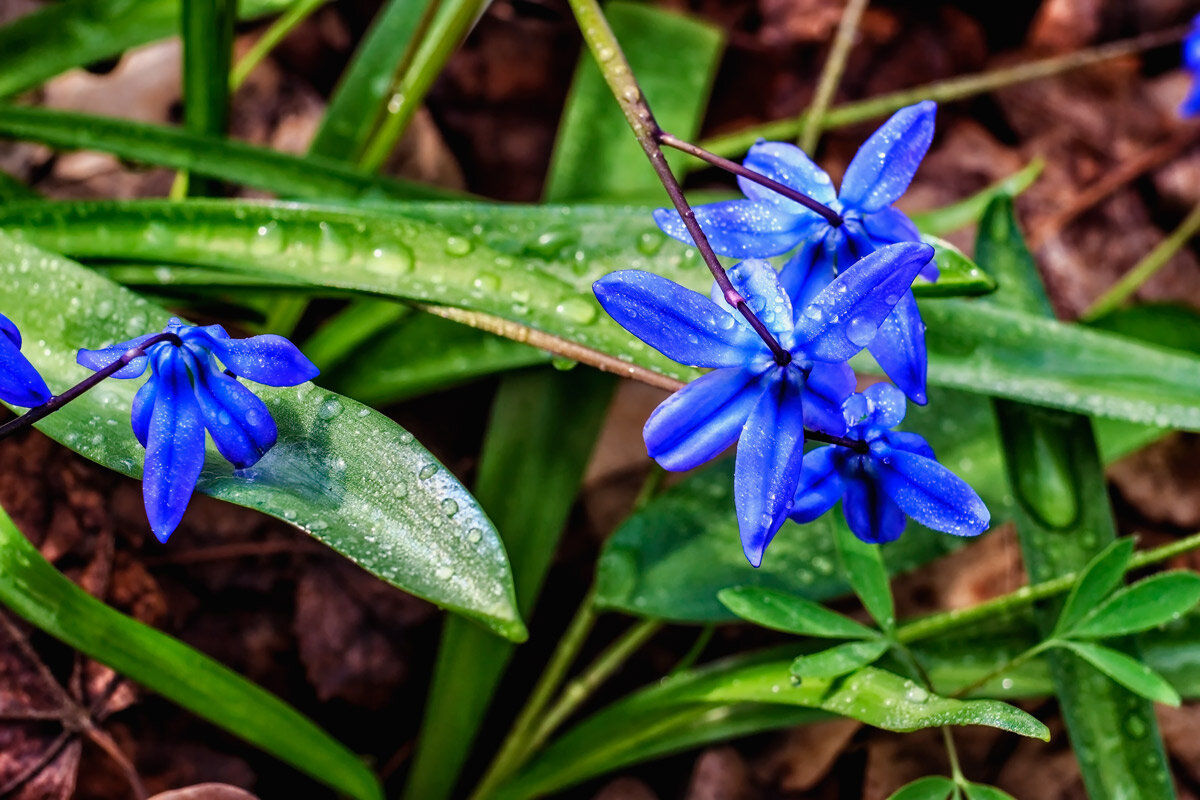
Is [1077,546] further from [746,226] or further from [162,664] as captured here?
[162,664]

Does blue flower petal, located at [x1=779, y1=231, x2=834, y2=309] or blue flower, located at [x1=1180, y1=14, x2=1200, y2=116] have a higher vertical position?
blue flower, located at [x1=1180, y1=14, x2=1200, y2=116]

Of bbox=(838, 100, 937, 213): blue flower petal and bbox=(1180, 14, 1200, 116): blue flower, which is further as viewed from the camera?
bbox=(1180, 14, 1200, 116): blue flower

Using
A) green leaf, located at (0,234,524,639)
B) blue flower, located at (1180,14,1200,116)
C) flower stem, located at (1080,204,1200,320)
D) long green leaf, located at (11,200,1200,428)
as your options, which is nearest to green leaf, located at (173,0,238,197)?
long green leaf, located at (11,200,1200,428)

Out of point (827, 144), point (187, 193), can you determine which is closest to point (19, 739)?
point (187, 193)

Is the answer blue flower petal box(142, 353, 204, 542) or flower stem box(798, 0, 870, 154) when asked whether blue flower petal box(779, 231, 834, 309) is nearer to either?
blue flower petal box(142, 353, 204, 542)

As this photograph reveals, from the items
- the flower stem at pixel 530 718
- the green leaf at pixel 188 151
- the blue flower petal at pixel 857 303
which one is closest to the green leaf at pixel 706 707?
the flower stem at pixel 530 718

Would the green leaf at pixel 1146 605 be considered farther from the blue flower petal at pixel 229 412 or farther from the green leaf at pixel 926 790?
the blue flower petal at pixel 229 412

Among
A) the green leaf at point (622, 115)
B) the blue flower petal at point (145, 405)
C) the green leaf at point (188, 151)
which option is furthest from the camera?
the green leaf at point (622, 115)

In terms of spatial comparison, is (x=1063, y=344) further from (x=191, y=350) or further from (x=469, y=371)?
(x=191, y=350)
